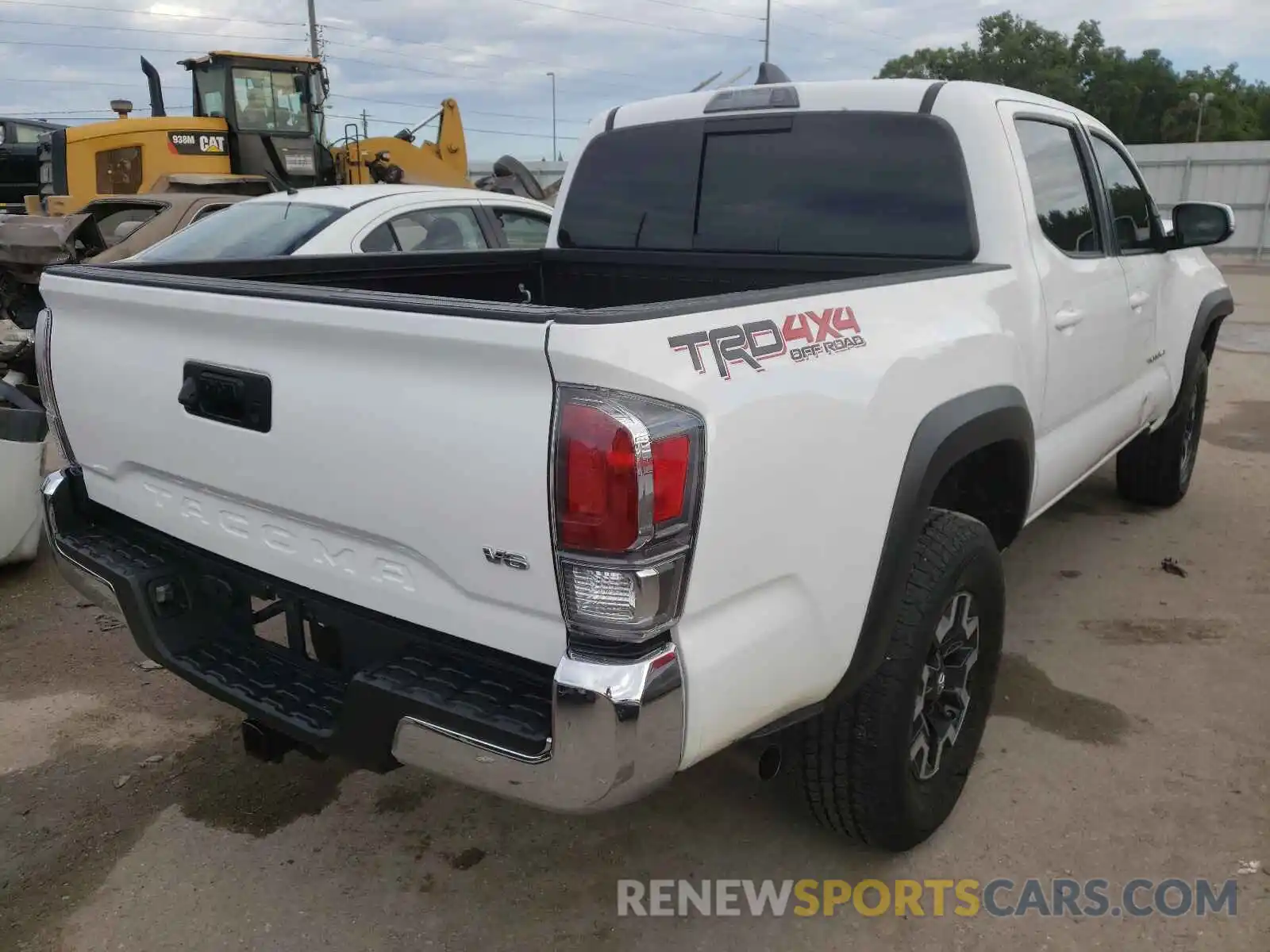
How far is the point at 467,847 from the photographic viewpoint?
9.15 ft

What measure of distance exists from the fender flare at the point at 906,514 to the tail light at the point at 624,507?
0.64 m

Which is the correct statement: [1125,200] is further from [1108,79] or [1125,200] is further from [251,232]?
[1108,79]

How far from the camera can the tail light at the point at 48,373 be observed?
8.87ft

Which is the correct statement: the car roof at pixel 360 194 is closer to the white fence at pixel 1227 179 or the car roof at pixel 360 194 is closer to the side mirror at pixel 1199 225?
the side mirror at pixel 1199 225

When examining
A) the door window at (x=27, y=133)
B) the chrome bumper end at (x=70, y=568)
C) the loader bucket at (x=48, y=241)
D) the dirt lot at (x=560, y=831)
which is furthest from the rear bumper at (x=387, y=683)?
the door window at (x=27, y=133)

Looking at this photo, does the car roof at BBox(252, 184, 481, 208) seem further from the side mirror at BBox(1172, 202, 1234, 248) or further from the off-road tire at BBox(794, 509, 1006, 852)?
the off-road tire at BBox(794, 509, 1006, 852)

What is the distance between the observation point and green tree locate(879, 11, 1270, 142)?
200 feet

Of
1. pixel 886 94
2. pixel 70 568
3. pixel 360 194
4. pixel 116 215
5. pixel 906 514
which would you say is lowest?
pixel 70 568

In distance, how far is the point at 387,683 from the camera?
A: 77.4 inches

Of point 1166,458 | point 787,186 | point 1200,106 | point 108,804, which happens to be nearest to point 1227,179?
point 1166,458

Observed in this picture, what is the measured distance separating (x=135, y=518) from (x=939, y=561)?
2.04m

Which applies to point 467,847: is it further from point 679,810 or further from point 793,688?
point 793,688

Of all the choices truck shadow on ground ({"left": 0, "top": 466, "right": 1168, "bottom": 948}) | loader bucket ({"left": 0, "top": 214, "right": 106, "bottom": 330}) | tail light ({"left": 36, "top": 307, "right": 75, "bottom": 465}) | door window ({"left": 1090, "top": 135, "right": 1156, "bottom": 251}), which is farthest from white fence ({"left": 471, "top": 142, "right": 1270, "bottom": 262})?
truck shadow on ground ({"left": 0, "top": 466, "right": 1168, "bottom": 948})

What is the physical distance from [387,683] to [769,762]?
3.11 ft
